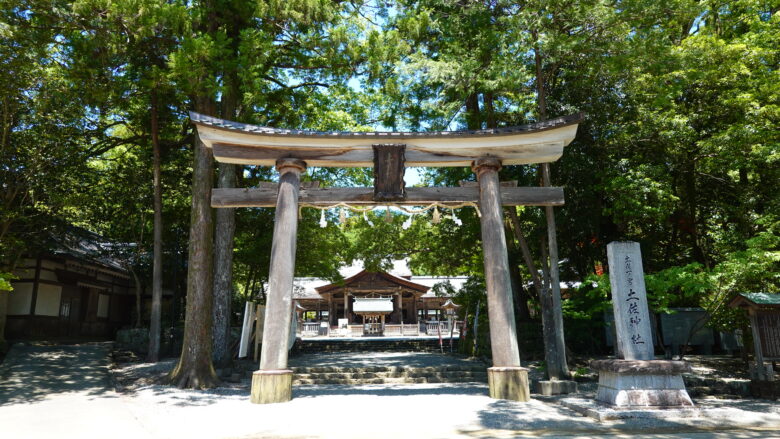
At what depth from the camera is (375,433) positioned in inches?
218

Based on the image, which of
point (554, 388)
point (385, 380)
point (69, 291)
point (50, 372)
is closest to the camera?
point (554, 388)

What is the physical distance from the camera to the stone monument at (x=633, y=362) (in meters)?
6.56

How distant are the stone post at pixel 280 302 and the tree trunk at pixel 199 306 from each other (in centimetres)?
288

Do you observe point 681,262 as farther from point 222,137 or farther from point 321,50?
point 222,137

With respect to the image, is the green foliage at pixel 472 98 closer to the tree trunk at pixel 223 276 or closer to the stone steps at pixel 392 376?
the tree trunk at pixel 223 276

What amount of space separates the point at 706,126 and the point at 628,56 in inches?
147

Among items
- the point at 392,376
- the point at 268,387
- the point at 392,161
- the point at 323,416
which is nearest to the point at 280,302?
the point at 268,387

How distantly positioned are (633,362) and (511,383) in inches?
69.6

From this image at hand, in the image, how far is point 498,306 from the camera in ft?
24.3

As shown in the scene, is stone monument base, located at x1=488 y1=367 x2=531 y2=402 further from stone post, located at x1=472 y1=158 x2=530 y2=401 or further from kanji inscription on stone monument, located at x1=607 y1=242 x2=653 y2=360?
kanji inscription on stone monument, located at x1=607 y1=242 x2=653 y2=360

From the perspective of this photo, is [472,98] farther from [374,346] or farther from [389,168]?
[374,346]

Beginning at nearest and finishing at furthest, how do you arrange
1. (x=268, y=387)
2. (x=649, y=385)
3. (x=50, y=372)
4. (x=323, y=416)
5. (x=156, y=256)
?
(x=323, y=416) → (x=649, y=385) → (x=268, y=387) → (x=50, y=372) → (x=156, y=256)

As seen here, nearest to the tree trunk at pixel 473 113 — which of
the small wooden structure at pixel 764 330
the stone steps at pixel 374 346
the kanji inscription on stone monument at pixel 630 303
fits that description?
the kanji inscription on stone monument at pixel 630 303

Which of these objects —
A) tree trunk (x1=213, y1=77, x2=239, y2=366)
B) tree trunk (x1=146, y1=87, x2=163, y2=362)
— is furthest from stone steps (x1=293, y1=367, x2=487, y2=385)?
tree trunk (x1=146, y1=87, x2=163, y2=362)
